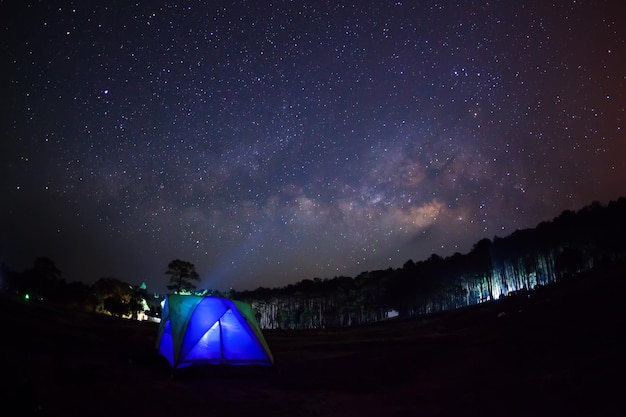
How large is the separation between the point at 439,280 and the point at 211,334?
229ft

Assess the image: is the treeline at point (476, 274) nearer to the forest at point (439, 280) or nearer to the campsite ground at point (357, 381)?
the forest at point (439, 280)

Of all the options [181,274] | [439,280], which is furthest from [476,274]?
[181,274]

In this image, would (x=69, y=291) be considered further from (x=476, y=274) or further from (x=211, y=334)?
(x=476, y=274)

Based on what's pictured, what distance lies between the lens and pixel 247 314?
558 inches

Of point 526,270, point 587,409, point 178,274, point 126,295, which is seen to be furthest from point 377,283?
point 587,409

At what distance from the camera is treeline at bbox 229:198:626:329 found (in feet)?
197

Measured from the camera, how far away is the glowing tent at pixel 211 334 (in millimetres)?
12703

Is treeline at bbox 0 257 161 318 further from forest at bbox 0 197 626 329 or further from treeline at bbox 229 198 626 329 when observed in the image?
treeline at bbox 229 198 626 329

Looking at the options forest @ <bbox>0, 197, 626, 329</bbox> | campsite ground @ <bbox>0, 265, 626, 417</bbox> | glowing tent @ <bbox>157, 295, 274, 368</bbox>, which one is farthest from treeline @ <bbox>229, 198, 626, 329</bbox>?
glowing tent @ <bbox>157, 295, 274, 368</bbox>

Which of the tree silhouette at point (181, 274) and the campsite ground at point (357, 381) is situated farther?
the tree silhouette at point (181, 274)

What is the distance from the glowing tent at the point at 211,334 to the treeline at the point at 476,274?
4995 cm

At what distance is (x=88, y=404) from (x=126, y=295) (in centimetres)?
6314

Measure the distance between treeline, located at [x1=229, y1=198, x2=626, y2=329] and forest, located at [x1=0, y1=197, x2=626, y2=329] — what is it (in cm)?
14

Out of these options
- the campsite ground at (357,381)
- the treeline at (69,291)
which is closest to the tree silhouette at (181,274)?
the treeline at (69,291)
